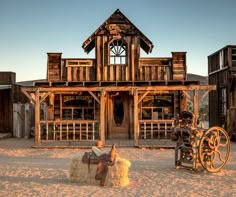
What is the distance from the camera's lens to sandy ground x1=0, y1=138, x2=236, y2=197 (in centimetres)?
818

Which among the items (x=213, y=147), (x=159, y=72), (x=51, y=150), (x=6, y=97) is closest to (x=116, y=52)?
(x=159, y=72)

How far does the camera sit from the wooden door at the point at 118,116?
19.5 m

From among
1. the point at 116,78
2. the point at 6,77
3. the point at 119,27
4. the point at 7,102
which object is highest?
the point at 119,27

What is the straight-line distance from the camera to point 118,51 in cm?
1942

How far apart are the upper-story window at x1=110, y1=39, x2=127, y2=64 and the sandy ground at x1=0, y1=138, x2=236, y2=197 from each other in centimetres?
653

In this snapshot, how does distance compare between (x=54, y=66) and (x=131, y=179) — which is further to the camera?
(x=54, y=66)

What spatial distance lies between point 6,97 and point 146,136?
31.4ft

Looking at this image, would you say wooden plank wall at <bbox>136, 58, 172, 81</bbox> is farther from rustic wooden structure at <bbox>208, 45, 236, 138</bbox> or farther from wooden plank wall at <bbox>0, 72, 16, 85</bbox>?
wooden plank wall at <bbox>0, 72, 16, 85</bbox>

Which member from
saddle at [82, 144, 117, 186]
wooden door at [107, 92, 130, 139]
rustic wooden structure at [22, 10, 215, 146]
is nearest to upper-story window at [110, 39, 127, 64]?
rustic wooden structure at [22, 10, 215, 146]

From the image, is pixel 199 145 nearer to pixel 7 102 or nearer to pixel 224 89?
pixel 224 89

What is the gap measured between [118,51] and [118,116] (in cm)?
346

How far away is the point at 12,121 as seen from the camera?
22.9 meters

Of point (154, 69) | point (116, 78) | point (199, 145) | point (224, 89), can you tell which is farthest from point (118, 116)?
point (199, 145)

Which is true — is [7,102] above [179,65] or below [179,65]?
below
